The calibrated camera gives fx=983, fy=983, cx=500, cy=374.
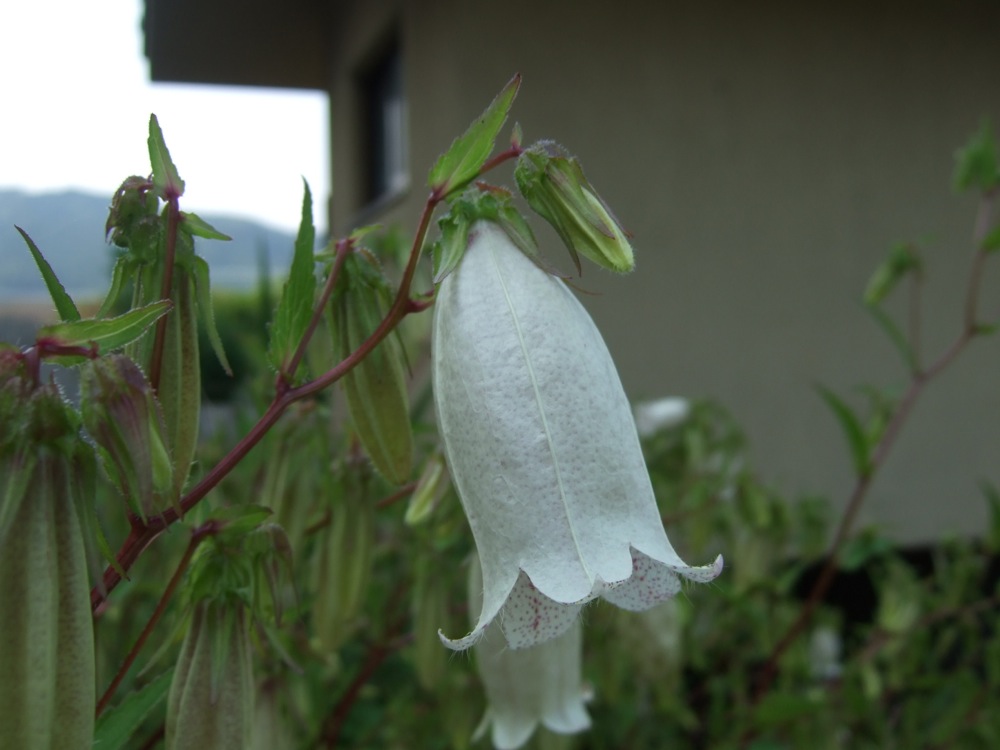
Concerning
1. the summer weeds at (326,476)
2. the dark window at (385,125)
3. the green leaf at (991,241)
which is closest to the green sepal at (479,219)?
the summer weeds at (326,476)

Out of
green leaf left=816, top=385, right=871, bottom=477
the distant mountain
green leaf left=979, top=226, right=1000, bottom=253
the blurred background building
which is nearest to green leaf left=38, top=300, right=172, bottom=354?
the distant mountain

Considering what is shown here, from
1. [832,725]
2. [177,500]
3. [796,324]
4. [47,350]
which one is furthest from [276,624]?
[796,324]

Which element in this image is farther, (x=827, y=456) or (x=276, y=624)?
(x=827, y=456)

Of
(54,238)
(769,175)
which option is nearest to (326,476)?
(54,238)

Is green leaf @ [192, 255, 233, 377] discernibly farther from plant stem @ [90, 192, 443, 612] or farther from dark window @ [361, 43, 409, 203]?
dark window @ [361, 43, 409, 203]

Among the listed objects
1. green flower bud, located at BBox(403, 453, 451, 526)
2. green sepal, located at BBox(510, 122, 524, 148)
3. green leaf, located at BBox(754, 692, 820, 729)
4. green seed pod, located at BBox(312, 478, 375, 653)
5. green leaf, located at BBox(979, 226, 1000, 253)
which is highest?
green sepal, located at BBox(510, 122, 524, 148)

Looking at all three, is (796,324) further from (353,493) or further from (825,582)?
(353,493)
